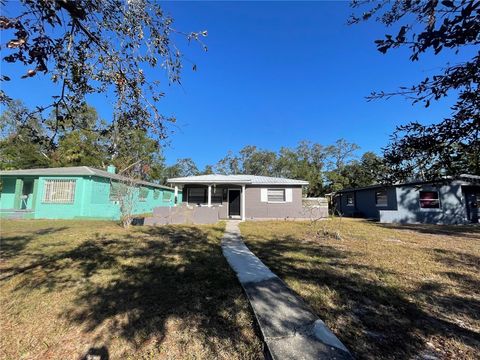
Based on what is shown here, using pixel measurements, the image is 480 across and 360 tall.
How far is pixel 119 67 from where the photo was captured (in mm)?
3605

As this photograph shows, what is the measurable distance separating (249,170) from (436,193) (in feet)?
114

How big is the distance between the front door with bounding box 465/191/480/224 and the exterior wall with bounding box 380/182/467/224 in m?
0.69

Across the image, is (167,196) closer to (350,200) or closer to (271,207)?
(271,207)

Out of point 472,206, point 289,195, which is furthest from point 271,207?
point 472,206

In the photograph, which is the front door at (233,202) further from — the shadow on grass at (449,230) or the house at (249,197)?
the shadow on grass at (449,230)

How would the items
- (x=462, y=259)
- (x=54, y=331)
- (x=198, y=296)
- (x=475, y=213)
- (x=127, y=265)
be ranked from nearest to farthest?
1. (x=54, y=331)
2. (x=198, y=296)
3. (x=127, y=265)
4. (x=462, y=259)
5. (x=475, y=213)

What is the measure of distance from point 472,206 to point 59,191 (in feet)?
86.4

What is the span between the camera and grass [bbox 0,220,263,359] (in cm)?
292

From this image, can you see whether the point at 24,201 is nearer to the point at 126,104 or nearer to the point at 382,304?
the point at 126,104

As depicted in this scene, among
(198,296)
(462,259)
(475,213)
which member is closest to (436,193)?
(475,213)

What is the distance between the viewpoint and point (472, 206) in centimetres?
1773

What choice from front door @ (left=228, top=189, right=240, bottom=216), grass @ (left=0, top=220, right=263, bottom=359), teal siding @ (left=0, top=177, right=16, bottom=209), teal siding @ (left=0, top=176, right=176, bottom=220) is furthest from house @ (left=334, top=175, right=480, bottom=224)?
teal siding @ (left=0, top=177, right=16, bottom=209)

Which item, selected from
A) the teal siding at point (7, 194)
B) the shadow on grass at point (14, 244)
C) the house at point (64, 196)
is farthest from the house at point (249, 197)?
the teal siding at point (7, 194)

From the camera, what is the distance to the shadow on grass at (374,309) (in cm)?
286
